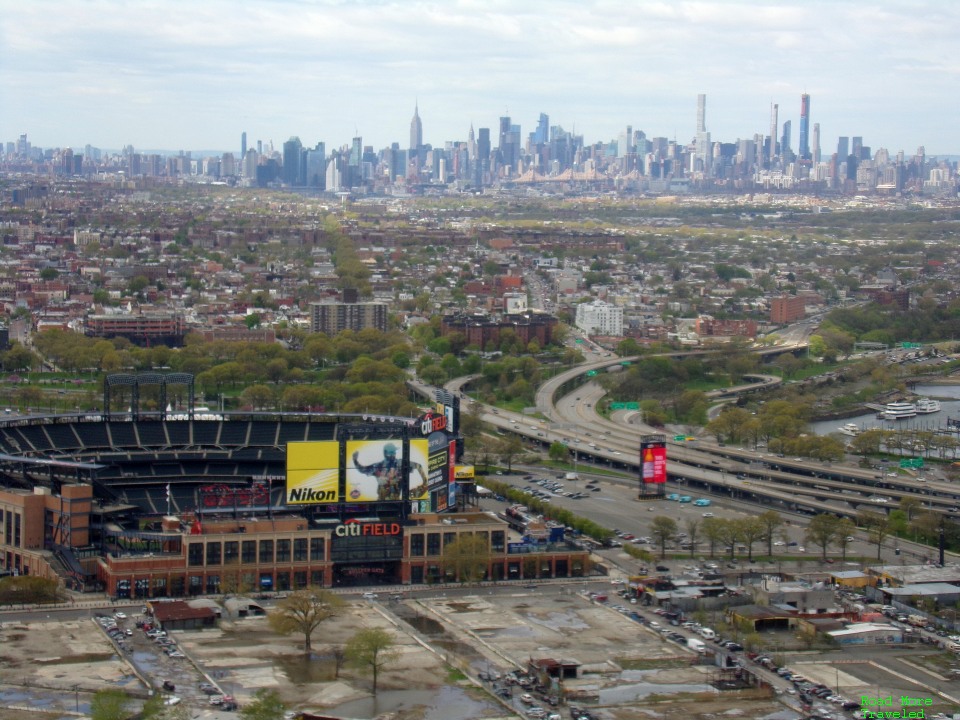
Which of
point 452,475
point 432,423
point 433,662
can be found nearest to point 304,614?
point 433,662

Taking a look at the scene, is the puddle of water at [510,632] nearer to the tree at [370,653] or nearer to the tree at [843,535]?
the tree at [370,653]

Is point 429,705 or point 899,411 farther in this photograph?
point 899,411

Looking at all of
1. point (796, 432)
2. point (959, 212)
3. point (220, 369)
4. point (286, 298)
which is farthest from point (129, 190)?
point (796, 432)

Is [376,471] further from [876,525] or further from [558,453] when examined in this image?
[558,453]

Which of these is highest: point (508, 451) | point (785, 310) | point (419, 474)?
point (419, 474)

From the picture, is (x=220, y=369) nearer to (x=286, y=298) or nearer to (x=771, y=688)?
(x=286, y=298)

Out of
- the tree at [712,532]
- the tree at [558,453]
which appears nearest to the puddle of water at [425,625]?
the tree at [712,532]
